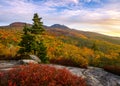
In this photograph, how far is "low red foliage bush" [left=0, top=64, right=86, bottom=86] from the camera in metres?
7.35

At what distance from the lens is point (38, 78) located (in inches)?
304

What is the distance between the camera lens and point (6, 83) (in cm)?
720

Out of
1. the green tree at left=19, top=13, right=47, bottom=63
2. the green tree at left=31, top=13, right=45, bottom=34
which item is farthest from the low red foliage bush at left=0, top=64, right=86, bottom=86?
the green tree at left=31, top=13, right=45, bottom=34

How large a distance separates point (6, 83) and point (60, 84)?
1.96 meters

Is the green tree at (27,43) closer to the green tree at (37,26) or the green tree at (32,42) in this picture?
the green tree at (32,42)

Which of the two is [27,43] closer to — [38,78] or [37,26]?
[37,26]

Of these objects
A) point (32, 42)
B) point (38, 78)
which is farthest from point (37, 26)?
point (38, 78)

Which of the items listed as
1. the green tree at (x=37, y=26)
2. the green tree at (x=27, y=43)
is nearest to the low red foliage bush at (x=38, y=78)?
the green tree at (x=27, y=43)

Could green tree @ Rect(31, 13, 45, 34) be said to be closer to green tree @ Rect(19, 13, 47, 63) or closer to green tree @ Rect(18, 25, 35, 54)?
green tree @ Rect(19, 13, 47, 63)

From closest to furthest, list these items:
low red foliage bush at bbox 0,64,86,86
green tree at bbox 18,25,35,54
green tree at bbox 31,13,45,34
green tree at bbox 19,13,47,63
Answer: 1. low red foliage bush at bbox 0,64,86,86
2. green tree at bbox 19,13,47,63
3. green tree at bbox 18,25,35,54
4. green tree at bbox 31,13,45,34

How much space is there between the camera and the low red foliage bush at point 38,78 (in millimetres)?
7352

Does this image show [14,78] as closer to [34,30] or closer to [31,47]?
[31,47]

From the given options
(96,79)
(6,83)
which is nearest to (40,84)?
(6,83)

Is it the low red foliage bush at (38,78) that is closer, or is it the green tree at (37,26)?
the low red foliage bush at (38,78)
